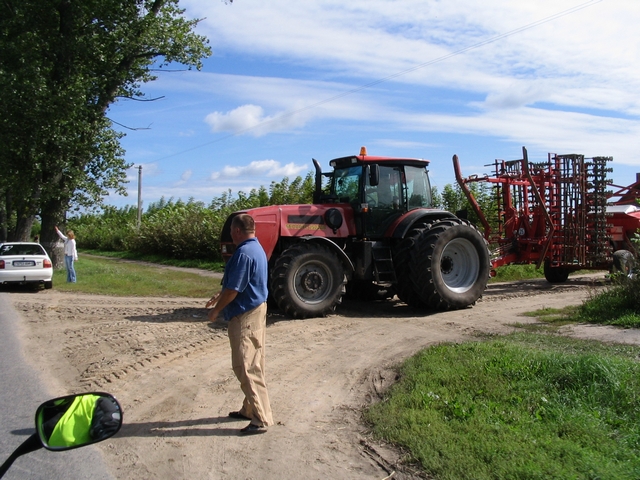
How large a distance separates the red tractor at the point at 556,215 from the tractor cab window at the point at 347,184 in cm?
394

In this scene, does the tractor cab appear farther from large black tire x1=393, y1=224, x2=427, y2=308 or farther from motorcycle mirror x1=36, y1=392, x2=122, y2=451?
motorcycle mirror x1=36, y1=392, x2=122, y2=451

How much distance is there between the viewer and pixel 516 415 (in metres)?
5.25

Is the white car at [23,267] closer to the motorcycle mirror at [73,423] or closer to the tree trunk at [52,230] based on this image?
the tree trunk at [52,230]

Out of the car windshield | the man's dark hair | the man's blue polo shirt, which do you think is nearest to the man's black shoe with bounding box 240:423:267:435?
the man's blue polo shirt

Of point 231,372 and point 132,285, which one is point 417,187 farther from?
point 132,285

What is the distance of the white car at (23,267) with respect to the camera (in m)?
16.6

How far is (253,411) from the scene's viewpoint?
5.34 metres

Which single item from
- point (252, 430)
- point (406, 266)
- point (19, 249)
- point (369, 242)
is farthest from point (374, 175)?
point (19, 249)

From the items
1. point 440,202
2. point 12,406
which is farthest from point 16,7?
point 12,406

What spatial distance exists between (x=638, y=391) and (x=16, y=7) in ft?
71.3

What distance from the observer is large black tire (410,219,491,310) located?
1133 cm

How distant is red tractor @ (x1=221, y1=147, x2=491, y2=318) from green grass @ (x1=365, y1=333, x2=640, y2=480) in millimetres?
3769

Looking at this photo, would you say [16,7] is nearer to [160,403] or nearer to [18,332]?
[18,332]

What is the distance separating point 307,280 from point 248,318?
17.4 ft
